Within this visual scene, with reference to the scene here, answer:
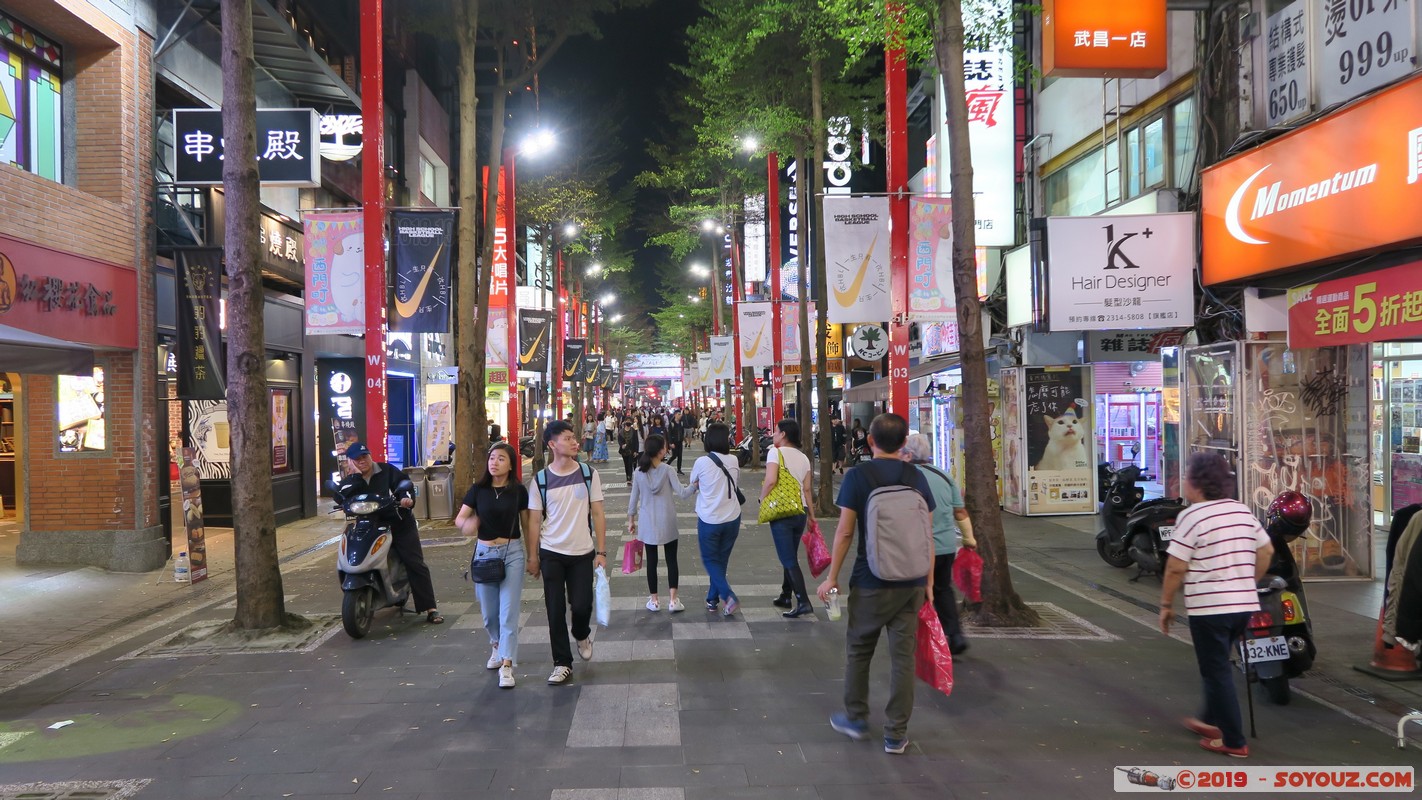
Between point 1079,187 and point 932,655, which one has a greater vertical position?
point 1079,187

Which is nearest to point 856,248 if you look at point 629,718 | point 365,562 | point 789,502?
point 789,502

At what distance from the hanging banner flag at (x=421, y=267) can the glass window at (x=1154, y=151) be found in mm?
10145

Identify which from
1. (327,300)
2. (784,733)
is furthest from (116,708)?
(327,300)

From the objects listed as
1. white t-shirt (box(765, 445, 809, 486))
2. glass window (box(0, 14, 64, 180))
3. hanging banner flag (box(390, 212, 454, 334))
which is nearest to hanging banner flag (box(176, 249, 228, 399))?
glass window (box(0, 14, 64, 180))

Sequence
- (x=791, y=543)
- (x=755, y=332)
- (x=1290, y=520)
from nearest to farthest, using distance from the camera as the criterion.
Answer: (x=1290, y=520)
(x=791, y=543)
(x=755, y=332)

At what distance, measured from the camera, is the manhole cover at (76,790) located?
4645mm

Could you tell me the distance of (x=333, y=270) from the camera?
11953 mm

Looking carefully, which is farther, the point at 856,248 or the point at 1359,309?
the point at 856,248

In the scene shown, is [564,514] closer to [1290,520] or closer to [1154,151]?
[1290,520]

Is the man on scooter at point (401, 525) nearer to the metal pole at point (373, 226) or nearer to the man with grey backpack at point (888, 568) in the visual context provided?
the metal pole at point (373, 226)

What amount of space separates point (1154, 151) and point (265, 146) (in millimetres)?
12830

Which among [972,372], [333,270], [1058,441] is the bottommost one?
[1058,441]

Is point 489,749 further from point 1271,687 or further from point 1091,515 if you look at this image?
point 1091,515

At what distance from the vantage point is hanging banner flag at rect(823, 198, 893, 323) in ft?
37.9
